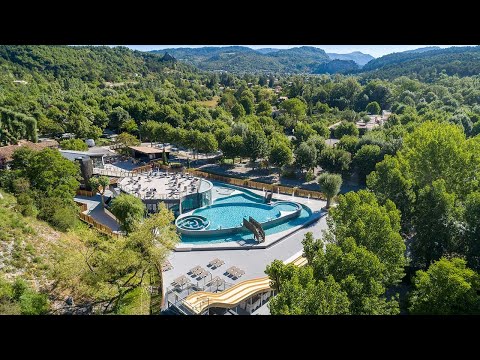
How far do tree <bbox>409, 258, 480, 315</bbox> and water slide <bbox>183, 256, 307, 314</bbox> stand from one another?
6.14m

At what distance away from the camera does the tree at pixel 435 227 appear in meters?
14.7

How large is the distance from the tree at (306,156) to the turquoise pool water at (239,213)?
227 inches

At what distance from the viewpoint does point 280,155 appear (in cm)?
3036

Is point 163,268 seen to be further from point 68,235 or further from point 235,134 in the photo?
point 235,134

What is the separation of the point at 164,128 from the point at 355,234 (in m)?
29.6

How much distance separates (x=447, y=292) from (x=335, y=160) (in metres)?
18.6

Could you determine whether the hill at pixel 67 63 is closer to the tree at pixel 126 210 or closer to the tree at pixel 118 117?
the tree at pixel 118 117

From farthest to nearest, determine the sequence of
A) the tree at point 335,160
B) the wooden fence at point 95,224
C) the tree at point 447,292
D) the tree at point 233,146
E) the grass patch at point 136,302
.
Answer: the tree at point 233,146 < the tree at point 335,160 < the wooden fence at point 95,224 < the grass patch at point 136,302 < the tree at point 447,292

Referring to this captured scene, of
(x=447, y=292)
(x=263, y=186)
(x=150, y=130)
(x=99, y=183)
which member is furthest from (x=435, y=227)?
(x=150, y=130)

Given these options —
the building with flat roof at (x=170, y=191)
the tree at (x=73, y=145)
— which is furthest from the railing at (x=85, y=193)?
the tree at (x=73, y=145)

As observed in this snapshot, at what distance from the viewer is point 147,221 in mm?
14891
